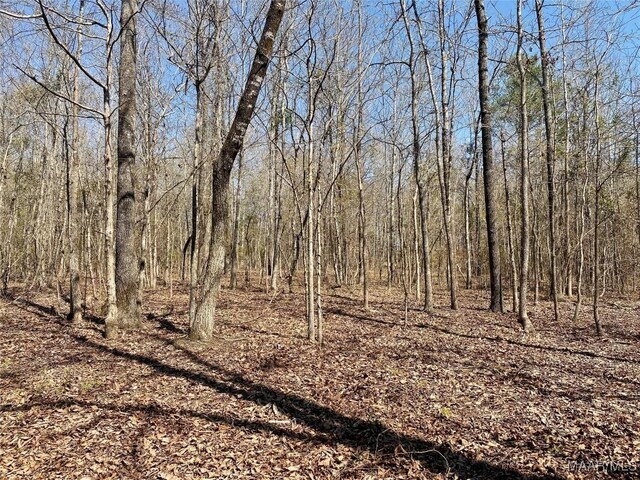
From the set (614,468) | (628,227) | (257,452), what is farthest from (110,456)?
(628,227)

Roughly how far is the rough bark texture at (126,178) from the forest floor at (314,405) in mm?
775

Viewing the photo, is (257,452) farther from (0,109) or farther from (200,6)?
(0,109)

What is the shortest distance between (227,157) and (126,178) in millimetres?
2369

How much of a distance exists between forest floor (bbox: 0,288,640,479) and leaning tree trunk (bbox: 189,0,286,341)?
1.02 meters

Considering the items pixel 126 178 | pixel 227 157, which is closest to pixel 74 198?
pixel 126 178

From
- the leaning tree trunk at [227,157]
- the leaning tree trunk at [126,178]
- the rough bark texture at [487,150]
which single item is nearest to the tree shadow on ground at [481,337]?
the rough bark texture at [487,150]

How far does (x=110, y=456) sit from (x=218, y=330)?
4223mm

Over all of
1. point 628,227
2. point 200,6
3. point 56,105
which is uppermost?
point 200,6

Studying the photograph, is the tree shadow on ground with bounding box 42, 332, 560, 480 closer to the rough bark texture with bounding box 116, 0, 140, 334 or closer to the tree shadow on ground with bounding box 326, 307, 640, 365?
the rough bark texture with bounding box 116, 0, 140, 334

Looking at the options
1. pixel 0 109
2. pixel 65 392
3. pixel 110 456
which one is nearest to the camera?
pixel 110 456

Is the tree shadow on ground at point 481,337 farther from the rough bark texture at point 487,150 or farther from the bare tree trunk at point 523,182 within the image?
the rough bark texture at point 487,150

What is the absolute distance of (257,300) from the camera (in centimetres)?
1270

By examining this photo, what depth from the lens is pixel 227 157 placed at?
607cm

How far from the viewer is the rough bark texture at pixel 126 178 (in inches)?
280
